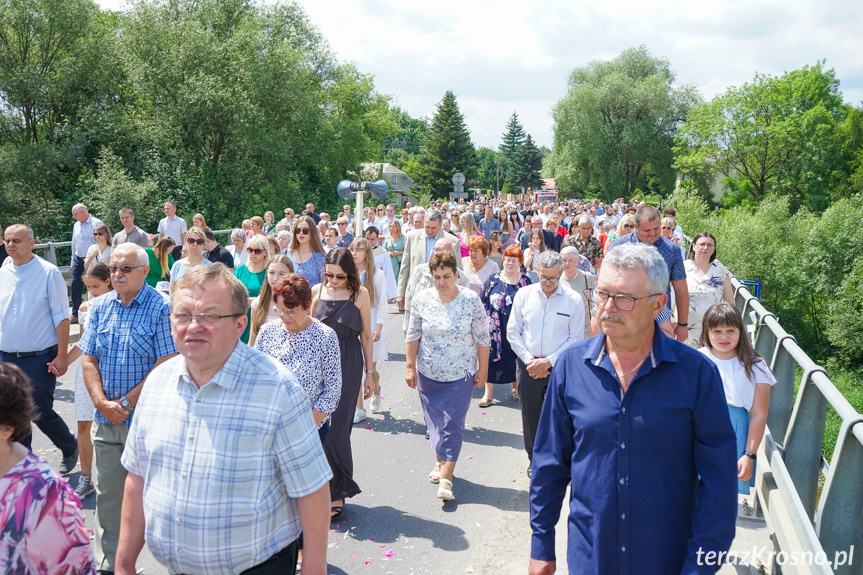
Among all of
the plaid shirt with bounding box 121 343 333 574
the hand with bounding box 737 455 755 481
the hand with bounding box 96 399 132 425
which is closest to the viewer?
the plaid shirt with bounding box 121 343 333 574

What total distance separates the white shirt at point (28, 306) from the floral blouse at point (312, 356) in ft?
7.76

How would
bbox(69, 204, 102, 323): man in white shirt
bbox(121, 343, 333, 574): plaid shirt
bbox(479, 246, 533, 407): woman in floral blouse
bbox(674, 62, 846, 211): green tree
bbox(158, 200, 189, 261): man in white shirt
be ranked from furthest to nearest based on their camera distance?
bbox(674, 62, 846, 211): green tree → bbox(158, 200, 189, 261): man in white shirt → bbox(69, 204, 102, 323): man in white shirt → bbox(479, 246, 533, 407): woman in floral blouse → bbox(121, 343, 333, 574): plaid shirt

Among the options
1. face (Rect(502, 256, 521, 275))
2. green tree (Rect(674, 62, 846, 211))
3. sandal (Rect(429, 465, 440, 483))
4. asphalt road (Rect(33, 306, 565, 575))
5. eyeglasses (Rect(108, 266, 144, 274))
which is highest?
green tree (Rect(674, 62, 846, 211))

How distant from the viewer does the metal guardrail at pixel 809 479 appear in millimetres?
3414

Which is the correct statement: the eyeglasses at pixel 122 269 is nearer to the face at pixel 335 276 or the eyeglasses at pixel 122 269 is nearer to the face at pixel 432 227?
the face at pixel 335 276

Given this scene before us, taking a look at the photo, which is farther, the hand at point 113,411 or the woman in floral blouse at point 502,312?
the woman in floral blouse at point 502,312

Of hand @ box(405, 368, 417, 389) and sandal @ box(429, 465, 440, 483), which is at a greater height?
hand @ box(405, 368, 417, 389)

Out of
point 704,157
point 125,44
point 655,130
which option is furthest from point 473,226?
point 655,130

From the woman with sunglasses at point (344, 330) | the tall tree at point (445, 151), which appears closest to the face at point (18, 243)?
the woman with sunglasses at point (344, 330)

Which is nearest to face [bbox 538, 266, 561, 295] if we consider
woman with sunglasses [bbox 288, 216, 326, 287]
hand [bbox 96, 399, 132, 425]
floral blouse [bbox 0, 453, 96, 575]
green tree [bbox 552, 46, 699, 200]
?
woman with sunglasses [bbox 288, 216, 326, 287]

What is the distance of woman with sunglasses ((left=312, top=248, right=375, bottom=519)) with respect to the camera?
5238 mm

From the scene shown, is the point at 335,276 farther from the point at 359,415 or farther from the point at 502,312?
the point at 502,312

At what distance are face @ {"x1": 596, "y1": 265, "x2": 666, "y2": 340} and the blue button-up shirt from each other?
9cm

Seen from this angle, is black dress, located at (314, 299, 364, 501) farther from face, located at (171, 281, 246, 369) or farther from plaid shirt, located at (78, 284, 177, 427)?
face, located at (171, 281, 246, 369)
